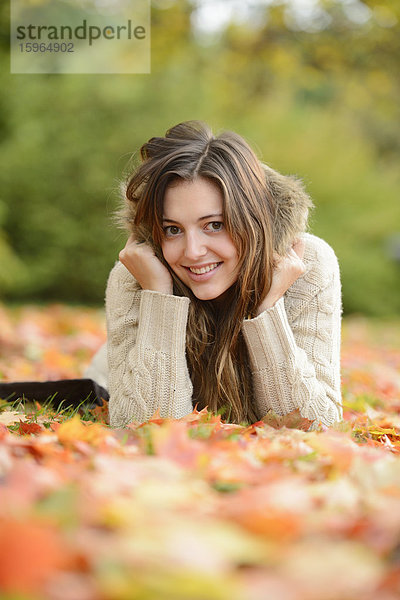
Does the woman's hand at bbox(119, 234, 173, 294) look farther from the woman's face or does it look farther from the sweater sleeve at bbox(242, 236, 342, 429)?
the sweater sleeve at bbox(242, 236, 342, 429)

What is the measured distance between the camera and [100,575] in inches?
33.7

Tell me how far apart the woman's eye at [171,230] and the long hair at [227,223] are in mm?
33

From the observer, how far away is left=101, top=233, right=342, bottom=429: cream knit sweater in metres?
2.43

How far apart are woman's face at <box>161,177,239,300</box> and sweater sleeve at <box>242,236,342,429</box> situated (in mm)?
212

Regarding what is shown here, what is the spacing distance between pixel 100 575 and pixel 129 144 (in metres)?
10.9

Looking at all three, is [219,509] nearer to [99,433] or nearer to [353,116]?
[99,433]

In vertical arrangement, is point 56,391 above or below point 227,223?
below

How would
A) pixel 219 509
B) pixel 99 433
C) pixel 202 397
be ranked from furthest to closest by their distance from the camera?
pixel 202 397 < pixel 99 433 < pixel 219 509

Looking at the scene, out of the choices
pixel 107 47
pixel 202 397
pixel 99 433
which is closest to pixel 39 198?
pixel 107 47
